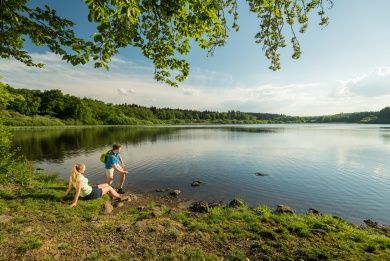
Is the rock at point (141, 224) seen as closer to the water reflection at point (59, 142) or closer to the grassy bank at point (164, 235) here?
the grassy bank at point (164, 235)

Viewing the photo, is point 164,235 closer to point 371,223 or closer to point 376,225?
point 376,225

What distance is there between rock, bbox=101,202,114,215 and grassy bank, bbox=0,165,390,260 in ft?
0.92

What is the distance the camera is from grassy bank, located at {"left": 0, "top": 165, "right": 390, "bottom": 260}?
900 cm

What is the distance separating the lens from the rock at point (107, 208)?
44.2 ft

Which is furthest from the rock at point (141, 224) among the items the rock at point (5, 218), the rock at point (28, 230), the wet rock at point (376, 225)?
the wet rock at point (376, 225)

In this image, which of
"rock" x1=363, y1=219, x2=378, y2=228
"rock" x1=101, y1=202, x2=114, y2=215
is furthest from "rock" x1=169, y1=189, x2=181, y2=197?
"rock" x1=363, y1=219, x2=378, y2=228

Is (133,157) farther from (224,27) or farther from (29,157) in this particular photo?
(224,27)

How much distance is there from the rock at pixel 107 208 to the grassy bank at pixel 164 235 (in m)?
0.28

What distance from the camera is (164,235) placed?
34.5ft

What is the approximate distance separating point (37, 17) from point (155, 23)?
4.53m

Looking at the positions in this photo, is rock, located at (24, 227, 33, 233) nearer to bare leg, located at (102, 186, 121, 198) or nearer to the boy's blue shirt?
bare leg, located at (102, 186, 121, 198)

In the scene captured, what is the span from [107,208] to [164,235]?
15.1ft

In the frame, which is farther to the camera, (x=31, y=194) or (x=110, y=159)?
(x=110, y=159)

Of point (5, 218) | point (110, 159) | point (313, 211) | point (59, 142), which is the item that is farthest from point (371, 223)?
point (59, 142)
